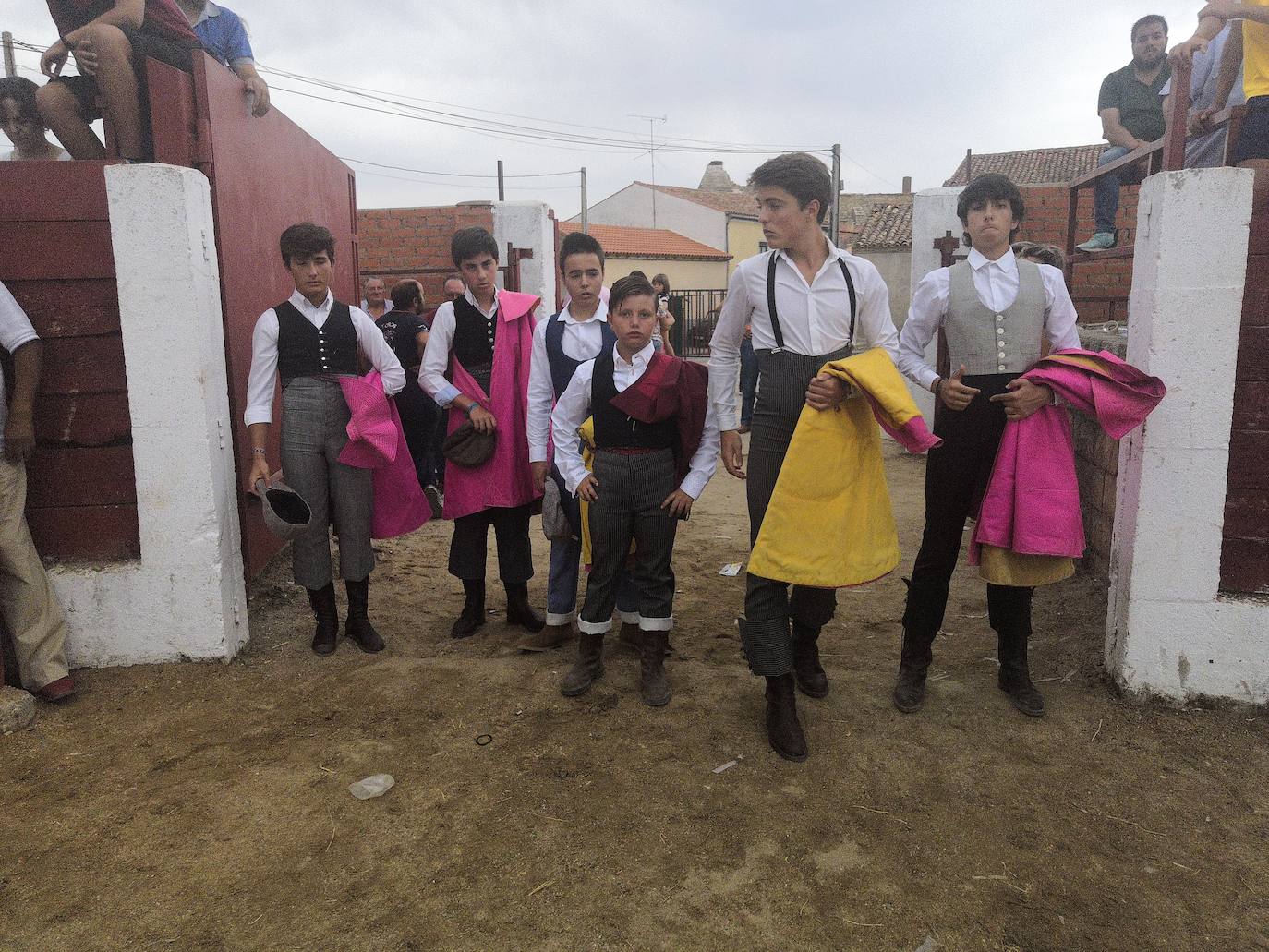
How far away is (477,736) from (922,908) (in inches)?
61.9

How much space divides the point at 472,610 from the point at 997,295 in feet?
8.73

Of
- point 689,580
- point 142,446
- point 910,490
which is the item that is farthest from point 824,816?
point 910,490

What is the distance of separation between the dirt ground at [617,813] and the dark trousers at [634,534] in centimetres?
33

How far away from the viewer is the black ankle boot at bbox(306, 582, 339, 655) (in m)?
3.92

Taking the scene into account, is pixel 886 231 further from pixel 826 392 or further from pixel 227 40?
pixel 826 392

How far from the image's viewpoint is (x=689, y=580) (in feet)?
16.6

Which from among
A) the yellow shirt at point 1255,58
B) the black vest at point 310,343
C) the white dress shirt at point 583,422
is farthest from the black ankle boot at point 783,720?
the yellow shirt at point 1255,58

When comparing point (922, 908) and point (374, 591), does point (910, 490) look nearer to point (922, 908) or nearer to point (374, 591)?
point (374, 591)

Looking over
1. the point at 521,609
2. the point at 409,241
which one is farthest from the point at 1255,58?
the point at 409,241

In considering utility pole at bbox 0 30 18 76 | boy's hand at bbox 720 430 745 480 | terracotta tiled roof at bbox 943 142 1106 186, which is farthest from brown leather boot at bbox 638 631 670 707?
terracotta tiled roof at bbox 943 142 1106 186

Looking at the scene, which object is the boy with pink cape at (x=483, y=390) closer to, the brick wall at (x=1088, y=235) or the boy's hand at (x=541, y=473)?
the boy's hand at (x=541, y=473)

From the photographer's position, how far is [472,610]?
423cm

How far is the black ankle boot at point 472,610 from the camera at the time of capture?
13.8 ft

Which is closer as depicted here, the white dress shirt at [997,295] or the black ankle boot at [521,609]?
the white dress shirt at [997,295]
